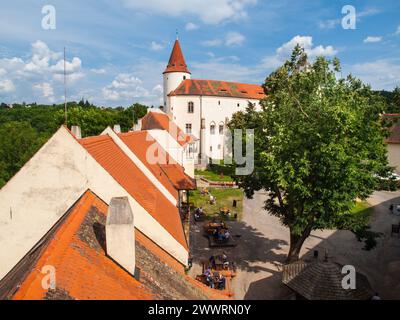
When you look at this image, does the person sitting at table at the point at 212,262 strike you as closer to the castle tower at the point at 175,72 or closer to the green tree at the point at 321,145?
the green tree at the point at 321,145

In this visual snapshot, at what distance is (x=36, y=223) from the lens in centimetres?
1095

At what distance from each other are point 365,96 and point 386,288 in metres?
10.4

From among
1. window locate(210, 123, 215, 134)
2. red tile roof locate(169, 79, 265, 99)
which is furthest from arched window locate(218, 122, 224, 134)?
red tile roof locate(169, 79, 265, 99)

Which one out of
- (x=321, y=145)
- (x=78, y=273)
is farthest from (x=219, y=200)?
(x=78, y=273)

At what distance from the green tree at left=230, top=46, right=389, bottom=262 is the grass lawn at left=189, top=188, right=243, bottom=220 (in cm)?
1454

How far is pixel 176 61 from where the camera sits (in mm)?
55844

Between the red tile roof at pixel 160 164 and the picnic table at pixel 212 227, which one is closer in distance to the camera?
the red tile roof at pixel 160 164

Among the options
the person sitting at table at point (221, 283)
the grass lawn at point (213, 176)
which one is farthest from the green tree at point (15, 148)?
the person sitting at table at point (221, 283)

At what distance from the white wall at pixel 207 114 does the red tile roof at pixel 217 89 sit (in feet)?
2.50

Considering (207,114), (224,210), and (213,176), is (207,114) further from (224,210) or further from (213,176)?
(224,210)

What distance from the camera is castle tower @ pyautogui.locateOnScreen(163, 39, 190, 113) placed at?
181ft

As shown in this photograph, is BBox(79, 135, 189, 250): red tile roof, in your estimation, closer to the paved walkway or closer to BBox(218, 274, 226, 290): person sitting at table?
BBox(218, 274, 226, 290): person sitting at table

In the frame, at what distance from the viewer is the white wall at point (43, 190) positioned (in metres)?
10.7

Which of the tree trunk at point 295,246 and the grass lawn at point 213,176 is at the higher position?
the grass lawn at point 213,176
